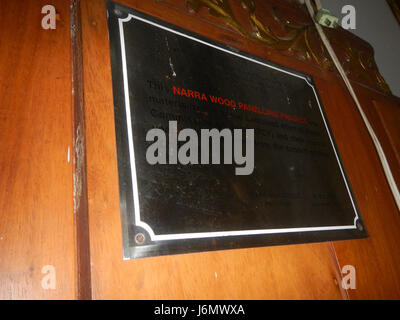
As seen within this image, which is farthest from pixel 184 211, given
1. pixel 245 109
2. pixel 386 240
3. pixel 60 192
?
pixel 386 240

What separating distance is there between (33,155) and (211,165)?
313mm

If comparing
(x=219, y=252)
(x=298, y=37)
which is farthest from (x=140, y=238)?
(x=298, y=37)

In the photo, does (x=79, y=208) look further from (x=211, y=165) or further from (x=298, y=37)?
(x=298, y=37)

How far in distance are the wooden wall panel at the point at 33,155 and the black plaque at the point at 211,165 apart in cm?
9

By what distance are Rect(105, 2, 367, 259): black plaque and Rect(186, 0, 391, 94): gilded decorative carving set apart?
14 cm

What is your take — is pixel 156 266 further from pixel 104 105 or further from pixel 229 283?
pixel 104 105

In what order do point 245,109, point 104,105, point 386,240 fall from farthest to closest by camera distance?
1. point 386,240
2. point 245,109
3. point 104,105

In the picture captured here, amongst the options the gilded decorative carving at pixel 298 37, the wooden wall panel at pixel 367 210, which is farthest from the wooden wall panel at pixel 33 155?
the wooden wall panel at pixel 367 210

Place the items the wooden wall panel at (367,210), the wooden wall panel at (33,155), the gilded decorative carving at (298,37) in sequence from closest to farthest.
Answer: the wooden wall panel at (33,155), the wooden wall panel at (367,210), the gilded decorative carving at (298,37)

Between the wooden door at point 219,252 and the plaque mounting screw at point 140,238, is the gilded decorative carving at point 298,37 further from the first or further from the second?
the plaque mounting screw at point 140,238

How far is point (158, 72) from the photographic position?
21.1 inches

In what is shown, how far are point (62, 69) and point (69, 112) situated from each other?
91mm

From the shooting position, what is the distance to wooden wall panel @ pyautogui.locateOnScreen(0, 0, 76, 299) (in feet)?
1.18

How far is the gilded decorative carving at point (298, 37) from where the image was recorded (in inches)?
30.5
